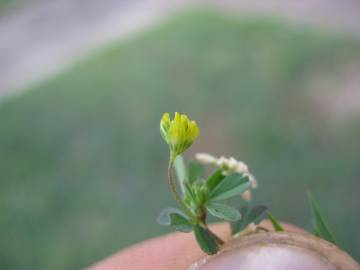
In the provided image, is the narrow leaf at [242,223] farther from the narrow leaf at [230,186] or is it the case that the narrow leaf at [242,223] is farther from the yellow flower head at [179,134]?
the yellow flower head at [179,134]

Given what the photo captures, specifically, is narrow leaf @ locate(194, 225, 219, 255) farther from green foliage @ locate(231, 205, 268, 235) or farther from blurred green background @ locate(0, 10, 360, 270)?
blurred green background @ locate(0, 10, 360, 270)

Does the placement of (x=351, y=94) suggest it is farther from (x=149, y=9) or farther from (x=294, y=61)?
(x=149, y=9)

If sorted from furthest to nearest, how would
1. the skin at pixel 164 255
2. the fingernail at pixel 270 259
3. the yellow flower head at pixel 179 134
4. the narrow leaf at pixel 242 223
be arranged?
1. the skin at pixel 164 255
2. the narrow leaf at pixel 242 223
3. the fingernail at pixel 270 259
4. the yellow flower head at pixel 179 134

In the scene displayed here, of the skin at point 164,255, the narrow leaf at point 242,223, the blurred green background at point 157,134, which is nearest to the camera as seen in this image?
the narrow leaf at point 242,223

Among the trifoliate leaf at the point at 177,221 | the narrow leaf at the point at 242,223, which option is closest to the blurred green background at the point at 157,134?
the narrow leaf at the point at 242,223

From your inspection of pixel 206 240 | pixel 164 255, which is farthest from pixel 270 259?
pixel 164 255

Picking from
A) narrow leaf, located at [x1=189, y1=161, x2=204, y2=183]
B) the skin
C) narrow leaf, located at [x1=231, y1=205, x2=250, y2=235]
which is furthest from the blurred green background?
narrow leaf, located at [x1=189, y1=161, x2=204, y2=183]
